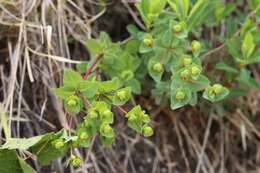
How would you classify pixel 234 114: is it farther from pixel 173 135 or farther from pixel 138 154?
pixel 138 154

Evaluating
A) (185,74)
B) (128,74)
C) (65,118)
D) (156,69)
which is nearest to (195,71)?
(185,74)

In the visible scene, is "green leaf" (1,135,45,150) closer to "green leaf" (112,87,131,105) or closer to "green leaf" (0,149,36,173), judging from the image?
"green leaf" (0,149,36,173)

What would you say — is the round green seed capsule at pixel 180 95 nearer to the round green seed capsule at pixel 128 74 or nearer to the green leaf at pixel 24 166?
the round green seed capsule at pixel 128 74

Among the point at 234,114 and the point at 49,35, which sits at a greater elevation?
the point at 49,35

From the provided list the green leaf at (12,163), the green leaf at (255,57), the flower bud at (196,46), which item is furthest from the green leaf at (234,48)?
the green leaf at (12,163)

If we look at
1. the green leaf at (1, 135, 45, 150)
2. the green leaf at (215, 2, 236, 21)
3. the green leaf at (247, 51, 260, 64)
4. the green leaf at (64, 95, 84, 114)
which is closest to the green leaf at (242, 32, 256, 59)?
the green leaf at (247, 51, 260, 64)

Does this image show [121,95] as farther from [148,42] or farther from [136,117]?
[148,42]

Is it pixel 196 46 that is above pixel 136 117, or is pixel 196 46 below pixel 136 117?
→ above

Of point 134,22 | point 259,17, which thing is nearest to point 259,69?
point 259,17
